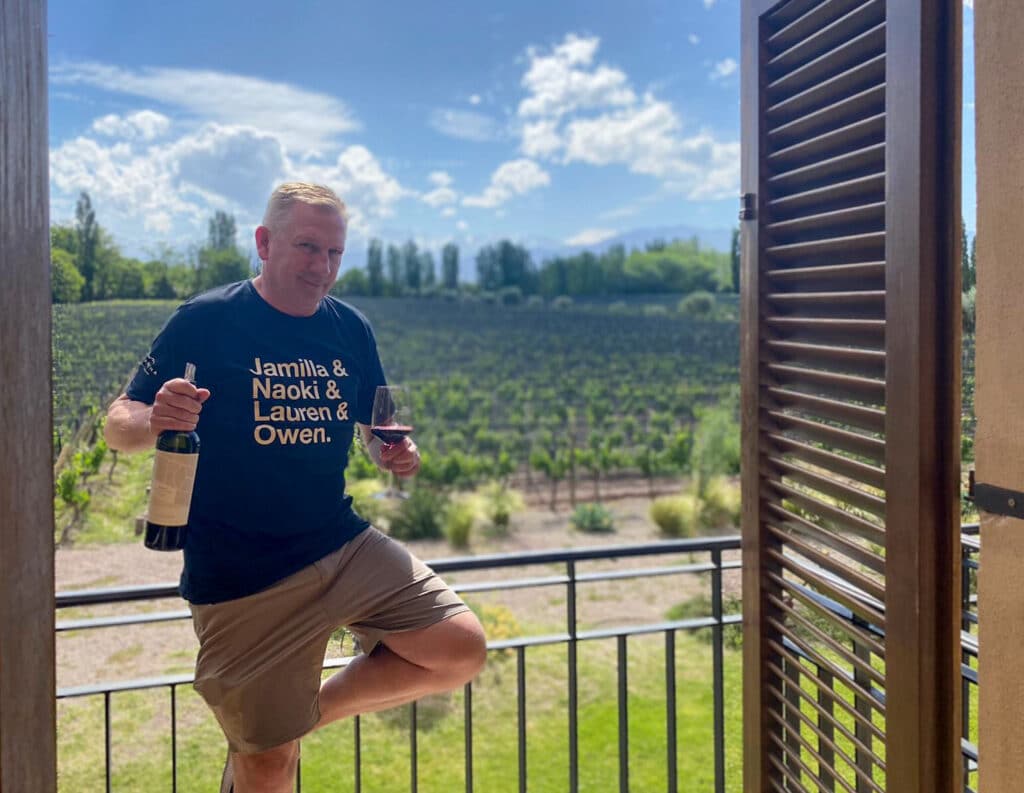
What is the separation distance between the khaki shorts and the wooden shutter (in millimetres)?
608

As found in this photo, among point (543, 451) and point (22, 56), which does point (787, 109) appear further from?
point (543, 451)

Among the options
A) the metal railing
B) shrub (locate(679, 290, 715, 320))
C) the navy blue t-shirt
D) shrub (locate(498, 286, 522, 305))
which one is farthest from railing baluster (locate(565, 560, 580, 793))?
shrub (locate(679, 290, 715, 320))

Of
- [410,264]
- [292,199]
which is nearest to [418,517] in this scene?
[410,264]

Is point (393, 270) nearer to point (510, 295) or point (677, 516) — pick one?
point (677, 516)

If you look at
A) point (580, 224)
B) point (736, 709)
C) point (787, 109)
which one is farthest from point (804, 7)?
point (580, 224)

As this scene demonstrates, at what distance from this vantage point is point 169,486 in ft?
4.04

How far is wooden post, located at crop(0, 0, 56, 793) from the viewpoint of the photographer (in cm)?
75

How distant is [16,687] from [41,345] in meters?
0.32

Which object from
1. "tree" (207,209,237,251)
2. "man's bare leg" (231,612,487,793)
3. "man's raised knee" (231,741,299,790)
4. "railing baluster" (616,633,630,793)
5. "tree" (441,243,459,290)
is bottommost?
"railing baluster" (616,633,630,793)

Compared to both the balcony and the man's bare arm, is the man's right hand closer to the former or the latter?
the man's bare arm

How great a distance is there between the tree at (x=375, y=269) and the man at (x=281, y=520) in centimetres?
315

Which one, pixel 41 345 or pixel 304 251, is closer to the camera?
pixel 41 345

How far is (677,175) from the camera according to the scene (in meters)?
30.6

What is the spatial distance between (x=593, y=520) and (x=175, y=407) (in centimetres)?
1145
